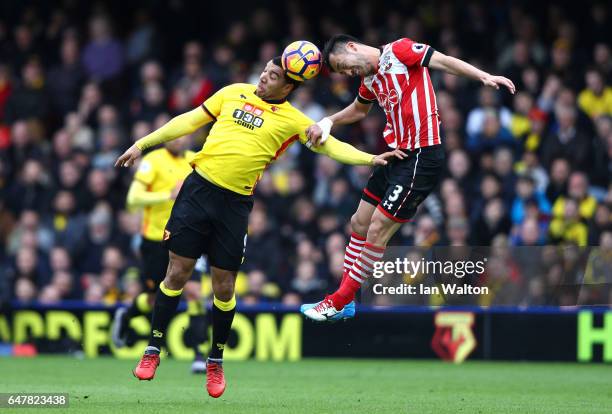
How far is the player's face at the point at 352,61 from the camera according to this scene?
11.1m

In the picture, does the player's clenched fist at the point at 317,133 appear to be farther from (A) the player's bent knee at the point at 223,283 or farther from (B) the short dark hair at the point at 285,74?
(A) the player's bent knee at the point at 223,283

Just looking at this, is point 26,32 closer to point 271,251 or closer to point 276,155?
point 271,251

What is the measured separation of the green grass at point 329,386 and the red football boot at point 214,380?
0.10 m

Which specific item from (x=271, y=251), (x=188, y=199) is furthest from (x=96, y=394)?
(x=271, y=251)

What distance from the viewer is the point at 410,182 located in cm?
1123

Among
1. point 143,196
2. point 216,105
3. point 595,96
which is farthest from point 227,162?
point 595,96

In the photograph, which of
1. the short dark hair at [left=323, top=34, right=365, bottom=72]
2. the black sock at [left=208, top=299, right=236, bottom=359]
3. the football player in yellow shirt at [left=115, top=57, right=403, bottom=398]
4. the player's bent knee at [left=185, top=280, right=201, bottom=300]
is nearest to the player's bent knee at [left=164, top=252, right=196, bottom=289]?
the football player in yellow shirt at [left=115, top=57, right=403, bottom=398]

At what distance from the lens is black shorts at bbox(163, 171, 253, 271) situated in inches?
437

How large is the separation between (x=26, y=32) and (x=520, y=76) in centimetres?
862

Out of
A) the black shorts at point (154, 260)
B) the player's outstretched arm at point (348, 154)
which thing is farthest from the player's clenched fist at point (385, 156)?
the black shorts at point (154, 260)

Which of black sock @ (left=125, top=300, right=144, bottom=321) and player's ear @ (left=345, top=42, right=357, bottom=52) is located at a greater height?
player's ear @ (left=345, top=42, right=357, bottom=52)

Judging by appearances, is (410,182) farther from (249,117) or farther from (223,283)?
(223,283)

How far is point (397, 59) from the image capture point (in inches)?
436

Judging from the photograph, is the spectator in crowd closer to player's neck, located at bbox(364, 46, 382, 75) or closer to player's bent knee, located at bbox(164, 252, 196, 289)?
player's neck, located at bbox(364, 46, 382, 75)
